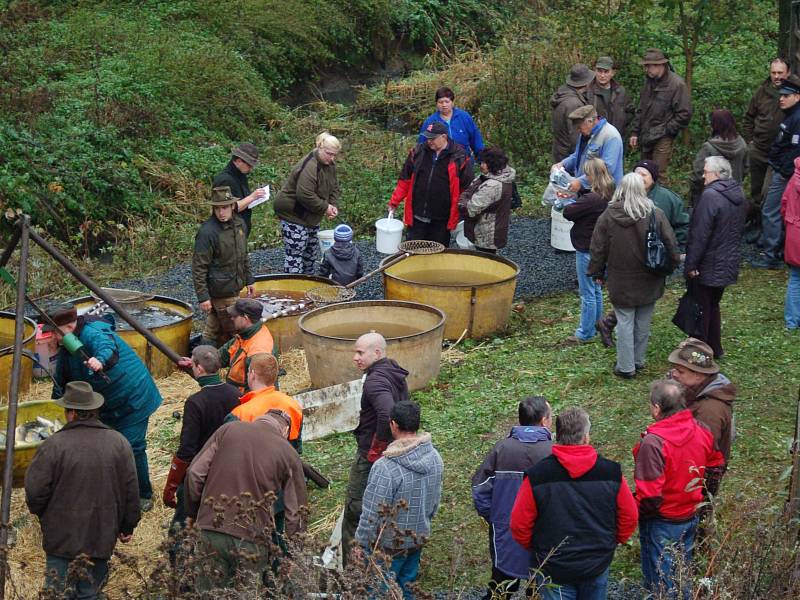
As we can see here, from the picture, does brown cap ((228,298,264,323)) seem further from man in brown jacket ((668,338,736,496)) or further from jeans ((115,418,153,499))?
man in brown jacket ((668,338,736,496))

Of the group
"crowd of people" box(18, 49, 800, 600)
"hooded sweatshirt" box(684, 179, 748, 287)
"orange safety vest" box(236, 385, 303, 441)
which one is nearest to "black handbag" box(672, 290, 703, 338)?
"crowd of people" box(18, 49, 800, 600)

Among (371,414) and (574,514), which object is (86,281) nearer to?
(371,414)

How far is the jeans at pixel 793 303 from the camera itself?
10.0 meters

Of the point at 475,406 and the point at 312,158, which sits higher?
the point at 312,158

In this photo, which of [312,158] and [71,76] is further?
[71,76]

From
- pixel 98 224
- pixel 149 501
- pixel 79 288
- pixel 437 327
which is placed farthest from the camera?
pixel 98 224

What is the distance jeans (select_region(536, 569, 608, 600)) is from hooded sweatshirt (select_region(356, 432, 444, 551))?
72 centimetres

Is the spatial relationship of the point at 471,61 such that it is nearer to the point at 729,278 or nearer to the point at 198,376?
the point at 729,278

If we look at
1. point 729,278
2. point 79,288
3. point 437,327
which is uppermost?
point 729,278

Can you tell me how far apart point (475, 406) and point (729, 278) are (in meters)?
2.38

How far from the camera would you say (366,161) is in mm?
17781

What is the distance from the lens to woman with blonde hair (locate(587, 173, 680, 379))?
8875 mm

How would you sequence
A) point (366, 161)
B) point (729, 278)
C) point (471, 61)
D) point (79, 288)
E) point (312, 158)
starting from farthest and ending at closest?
point (471, 61) → point (366, 161) → point (79, 288) → point (312, 158) → point (729, 278)

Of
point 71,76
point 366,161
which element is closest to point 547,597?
point 366,161
